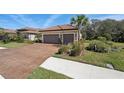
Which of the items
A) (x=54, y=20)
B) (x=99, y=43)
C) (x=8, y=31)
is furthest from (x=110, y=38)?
(x=8, y=31)

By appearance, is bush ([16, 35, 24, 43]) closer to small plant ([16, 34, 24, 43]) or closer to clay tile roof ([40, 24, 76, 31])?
small plant ([16, 34, 24, 43])

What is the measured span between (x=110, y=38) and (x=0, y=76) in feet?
24.2

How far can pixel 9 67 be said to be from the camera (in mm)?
11539

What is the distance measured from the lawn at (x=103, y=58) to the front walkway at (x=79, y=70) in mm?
505

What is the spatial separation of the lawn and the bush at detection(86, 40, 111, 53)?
385 millimetres

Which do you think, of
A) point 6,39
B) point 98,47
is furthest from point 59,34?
point 6,39

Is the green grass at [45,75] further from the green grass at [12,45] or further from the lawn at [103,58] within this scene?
the green grass at [12,45]

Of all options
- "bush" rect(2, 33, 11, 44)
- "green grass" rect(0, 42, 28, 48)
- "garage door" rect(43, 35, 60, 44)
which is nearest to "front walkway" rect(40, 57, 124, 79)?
"garage door" rect(43, 35, 60, 44)

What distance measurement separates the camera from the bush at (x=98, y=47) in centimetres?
1329

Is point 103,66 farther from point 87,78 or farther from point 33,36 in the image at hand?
point 33,36

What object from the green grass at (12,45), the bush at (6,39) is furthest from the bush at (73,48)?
the bush at (6,39)

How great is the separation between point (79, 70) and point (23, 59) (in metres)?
4.18
